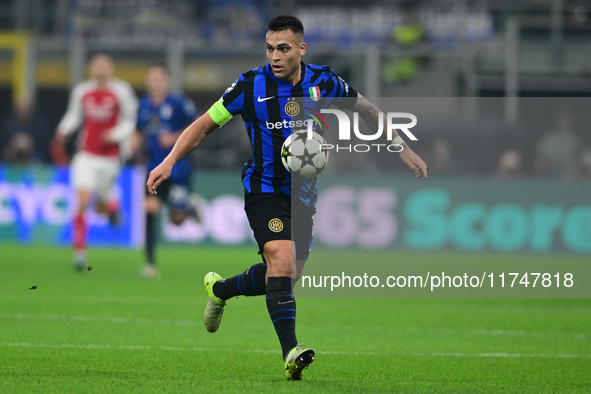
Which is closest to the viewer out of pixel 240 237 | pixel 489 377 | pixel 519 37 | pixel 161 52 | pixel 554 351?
pixel 489 377

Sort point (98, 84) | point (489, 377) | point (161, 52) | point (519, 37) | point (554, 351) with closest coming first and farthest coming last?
point (489, 377)
point (554, 351)
point (98, 84)
point (519, 37)
point (161, 52)

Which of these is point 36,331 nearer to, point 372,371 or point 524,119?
point 372,371

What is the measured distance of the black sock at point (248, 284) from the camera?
6113 millimetres

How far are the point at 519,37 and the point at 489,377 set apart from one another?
13.9 m

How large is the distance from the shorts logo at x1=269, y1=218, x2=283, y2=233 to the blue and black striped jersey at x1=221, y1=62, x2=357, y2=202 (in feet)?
0.71

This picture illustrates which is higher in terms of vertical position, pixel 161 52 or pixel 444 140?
pixel 161 52

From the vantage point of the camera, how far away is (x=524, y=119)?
16.5m

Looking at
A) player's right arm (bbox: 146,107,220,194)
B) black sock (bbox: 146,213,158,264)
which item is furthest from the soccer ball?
black sock (bbox: 146,213,158,264)

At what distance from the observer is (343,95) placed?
610 cm

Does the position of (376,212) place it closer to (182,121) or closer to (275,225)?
(182,121)

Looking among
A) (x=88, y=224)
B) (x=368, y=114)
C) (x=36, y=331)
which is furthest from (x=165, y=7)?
(x=368, y=114)

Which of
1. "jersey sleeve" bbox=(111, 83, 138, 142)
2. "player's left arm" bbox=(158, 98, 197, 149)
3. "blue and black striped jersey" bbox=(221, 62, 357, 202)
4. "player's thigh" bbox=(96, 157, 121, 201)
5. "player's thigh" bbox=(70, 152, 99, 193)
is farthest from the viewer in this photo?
"player's thigh" bbox=(96, 157, 121, 201)

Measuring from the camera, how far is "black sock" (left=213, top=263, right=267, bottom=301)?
20.1ft

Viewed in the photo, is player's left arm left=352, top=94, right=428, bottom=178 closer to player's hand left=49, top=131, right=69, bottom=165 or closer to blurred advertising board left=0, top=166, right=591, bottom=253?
player's hand left=49, top=131, right=69, bottom=165
